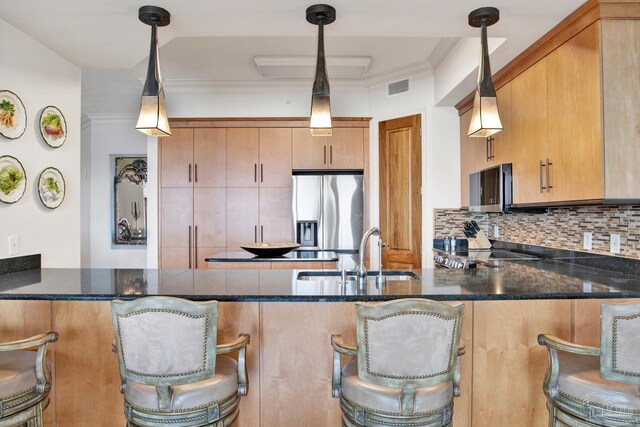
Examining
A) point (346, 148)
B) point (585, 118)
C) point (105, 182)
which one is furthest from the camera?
point (105, 182)

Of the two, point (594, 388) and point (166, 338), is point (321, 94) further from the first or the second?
point (594, 388)

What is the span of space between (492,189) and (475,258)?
1.89ft

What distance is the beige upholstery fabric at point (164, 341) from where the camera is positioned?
1.39m

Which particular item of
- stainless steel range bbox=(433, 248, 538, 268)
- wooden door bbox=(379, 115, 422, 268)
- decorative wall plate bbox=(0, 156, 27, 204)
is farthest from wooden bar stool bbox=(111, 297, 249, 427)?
wooden door bbox=(379, 115, 422, 268)

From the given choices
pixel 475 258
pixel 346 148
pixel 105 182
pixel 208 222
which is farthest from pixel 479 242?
pixel 105 182

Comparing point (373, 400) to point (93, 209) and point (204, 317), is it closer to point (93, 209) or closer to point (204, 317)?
point (204, 317)

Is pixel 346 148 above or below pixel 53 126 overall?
above

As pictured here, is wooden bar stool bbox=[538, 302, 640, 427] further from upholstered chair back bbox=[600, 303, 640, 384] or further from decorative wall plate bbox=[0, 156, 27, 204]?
decorative wall plate bbox=[0, 156, 27, 204]

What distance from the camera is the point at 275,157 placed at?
15.7ft

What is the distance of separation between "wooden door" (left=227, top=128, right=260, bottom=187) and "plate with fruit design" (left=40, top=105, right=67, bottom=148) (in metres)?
2.05

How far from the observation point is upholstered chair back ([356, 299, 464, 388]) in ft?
4.42

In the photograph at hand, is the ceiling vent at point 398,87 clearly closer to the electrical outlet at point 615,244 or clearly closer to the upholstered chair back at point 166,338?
the electrical outlet at point 615,244

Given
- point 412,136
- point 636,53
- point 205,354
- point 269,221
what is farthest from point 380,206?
point 205,354

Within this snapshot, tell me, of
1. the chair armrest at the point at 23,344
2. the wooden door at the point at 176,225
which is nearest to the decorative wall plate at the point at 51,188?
the chair armrest at the point at 23,344
